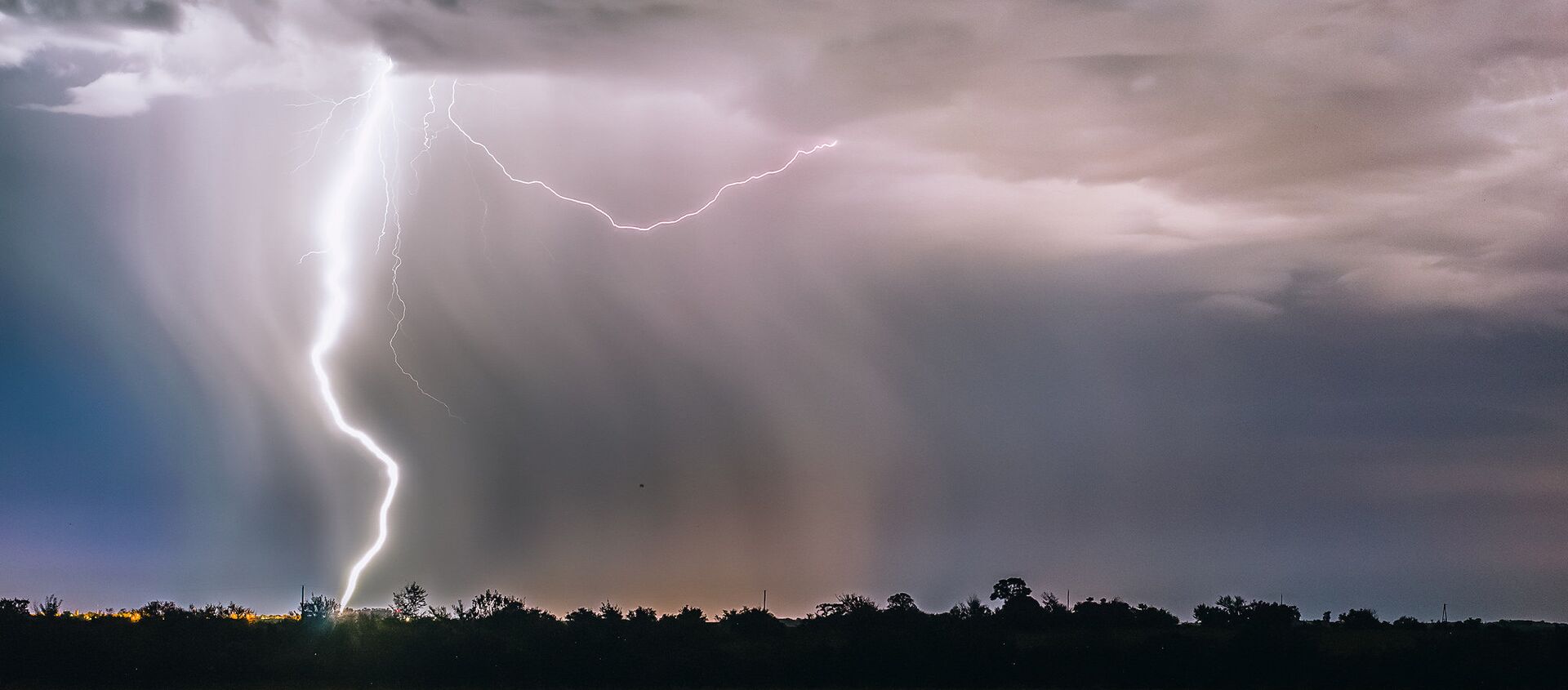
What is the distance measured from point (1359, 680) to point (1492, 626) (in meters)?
16.1

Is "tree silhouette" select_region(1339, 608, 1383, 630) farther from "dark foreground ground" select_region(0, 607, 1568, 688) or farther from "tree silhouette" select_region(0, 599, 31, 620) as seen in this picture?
"tree silhouette" select_region(0, 599, 31, 620)

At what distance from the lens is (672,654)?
38250 mm

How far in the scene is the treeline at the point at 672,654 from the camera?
36.8 metres

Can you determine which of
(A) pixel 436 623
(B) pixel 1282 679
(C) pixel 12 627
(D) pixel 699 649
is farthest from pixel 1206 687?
(C) pixel 12 627

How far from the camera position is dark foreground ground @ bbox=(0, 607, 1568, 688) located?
36688 mm

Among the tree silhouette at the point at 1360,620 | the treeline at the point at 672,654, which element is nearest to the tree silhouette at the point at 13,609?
the treeline at the point at 672,654

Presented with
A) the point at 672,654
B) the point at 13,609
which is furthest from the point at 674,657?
the point at 13,609

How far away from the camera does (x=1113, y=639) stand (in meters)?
40.7

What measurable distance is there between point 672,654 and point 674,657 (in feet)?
0.65

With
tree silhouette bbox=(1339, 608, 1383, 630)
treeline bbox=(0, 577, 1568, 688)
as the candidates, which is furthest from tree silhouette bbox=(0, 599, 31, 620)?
tree silhouette bbox=(1339, 608, 1383, 630)

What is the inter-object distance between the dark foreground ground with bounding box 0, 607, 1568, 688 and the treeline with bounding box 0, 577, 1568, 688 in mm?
50

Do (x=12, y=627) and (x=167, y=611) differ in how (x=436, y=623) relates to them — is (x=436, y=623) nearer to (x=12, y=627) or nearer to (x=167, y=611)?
(x=167, y=611)

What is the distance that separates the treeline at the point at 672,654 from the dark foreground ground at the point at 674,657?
0.05 meters

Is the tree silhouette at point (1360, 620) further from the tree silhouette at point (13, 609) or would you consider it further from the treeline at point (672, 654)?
the tree silhouette at point (13, 609)
